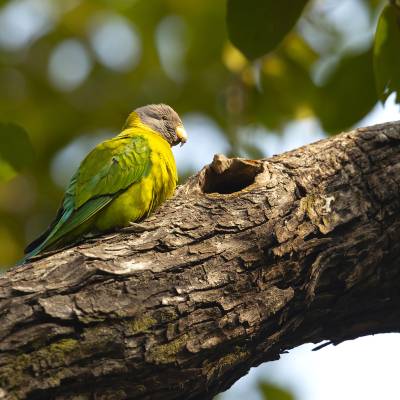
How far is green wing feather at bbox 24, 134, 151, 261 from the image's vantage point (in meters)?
4.20

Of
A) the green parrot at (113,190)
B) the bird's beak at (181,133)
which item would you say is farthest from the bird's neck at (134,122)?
the green parrot at (113,190)

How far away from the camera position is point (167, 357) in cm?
317

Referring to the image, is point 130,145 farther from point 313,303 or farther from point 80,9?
point 80,9

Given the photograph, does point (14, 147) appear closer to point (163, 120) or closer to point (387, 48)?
point (387, 48)

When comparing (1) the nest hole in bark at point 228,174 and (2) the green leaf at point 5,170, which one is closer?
(2) the green leaf at point 5,170

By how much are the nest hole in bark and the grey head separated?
4.83 feet

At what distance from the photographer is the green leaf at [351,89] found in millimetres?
3432

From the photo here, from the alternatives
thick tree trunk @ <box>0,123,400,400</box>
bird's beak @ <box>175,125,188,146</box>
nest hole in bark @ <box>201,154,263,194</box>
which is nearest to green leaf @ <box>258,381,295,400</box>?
thick tree trunk @ <box>0,123,400,400</box>

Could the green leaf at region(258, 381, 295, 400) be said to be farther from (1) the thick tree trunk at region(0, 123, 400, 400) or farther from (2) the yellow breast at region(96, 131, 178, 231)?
(2) the yellow breast at region(96, 131, 178, 231)

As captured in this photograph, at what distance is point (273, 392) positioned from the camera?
219 inches

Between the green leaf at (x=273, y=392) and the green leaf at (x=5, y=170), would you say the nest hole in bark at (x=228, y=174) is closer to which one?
the green leaf at (x=5, y=170)

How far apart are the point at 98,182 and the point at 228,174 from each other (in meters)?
0.80

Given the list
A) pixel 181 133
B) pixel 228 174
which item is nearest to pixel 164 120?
pixel 181 133

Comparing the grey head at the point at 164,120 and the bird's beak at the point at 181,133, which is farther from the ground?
the grey head at the point at 164,120
